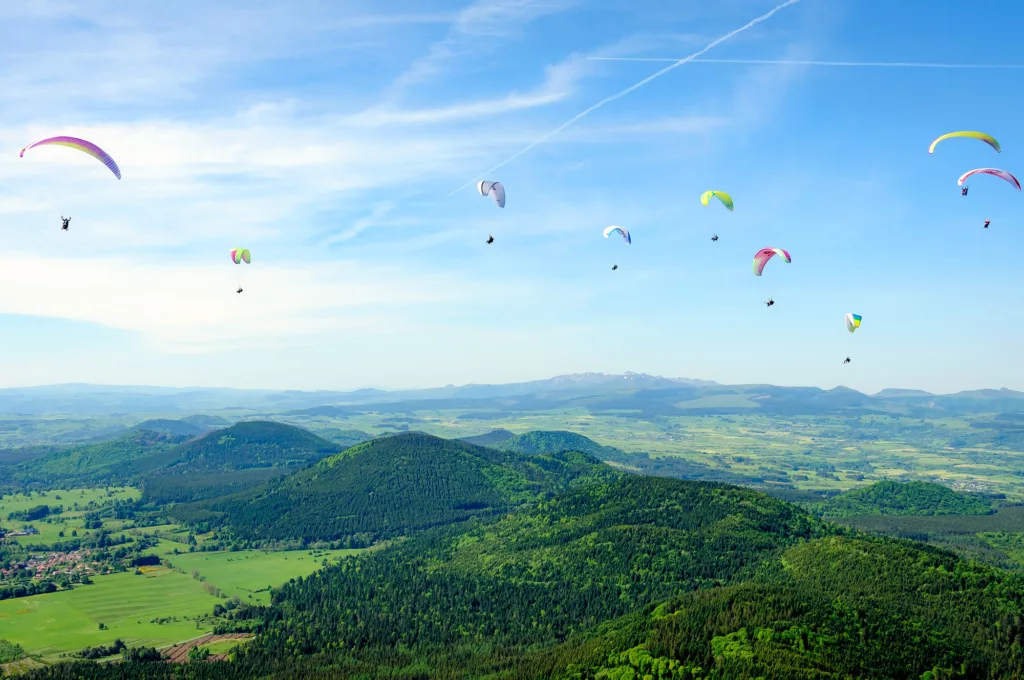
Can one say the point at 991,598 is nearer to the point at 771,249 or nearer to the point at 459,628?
the point at 771,249

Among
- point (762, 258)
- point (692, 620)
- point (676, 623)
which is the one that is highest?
point (762, 258)

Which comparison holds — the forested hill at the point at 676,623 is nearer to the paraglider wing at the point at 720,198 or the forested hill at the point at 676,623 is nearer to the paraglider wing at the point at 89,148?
the paraglider wing at the point at 720,198

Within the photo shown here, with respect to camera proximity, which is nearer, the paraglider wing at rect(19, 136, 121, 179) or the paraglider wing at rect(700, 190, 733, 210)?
the paraglider wing at rect(19, 136, 121, 179)

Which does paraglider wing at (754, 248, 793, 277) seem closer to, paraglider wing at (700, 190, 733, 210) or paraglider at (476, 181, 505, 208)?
paraglider wing at (700, 190, 733, 210)

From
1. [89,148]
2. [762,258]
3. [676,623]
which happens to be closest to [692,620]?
[676,623]

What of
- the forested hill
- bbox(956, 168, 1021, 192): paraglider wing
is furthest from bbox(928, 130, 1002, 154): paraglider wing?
the forested hill

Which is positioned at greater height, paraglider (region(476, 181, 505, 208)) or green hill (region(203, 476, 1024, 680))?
paraglider (region(476, 181, 505, 208))

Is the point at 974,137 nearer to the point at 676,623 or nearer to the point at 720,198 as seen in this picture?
the point at 720,198

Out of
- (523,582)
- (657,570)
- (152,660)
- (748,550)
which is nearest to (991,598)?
(748,550)
